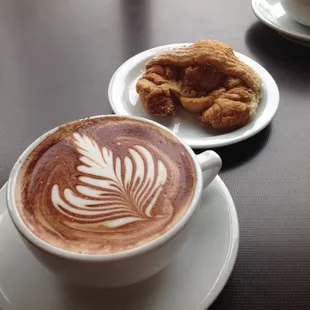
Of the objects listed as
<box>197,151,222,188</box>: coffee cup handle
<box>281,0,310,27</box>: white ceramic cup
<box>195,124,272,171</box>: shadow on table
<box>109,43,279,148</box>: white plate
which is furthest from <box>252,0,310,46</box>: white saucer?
<box>197,151,222,188</box>: coffee cup handle

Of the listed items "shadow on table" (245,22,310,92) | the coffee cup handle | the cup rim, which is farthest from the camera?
"shadow on table" (245,22,310,92)

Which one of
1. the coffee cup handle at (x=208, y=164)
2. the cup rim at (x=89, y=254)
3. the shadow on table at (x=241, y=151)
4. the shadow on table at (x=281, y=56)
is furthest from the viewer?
the shadow on table at (x=281, y=56)

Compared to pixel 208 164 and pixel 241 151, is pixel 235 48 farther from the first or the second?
pixel 208 164

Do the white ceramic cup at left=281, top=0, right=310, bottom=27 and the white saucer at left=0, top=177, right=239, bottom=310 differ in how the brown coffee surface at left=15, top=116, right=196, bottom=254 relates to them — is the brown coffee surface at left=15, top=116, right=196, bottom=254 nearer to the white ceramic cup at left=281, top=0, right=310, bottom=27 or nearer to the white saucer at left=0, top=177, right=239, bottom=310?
the white saucer at left=0, top=177, right=239, bottom=310

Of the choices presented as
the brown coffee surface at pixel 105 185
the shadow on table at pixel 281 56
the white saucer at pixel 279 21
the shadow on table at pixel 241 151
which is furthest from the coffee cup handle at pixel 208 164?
the white saucer at pixel 279 21

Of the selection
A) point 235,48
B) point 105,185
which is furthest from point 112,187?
point 235,48

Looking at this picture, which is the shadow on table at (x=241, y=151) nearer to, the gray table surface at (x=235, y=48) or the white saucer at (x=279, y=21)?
the gray table surface at (x=235, y=48)
